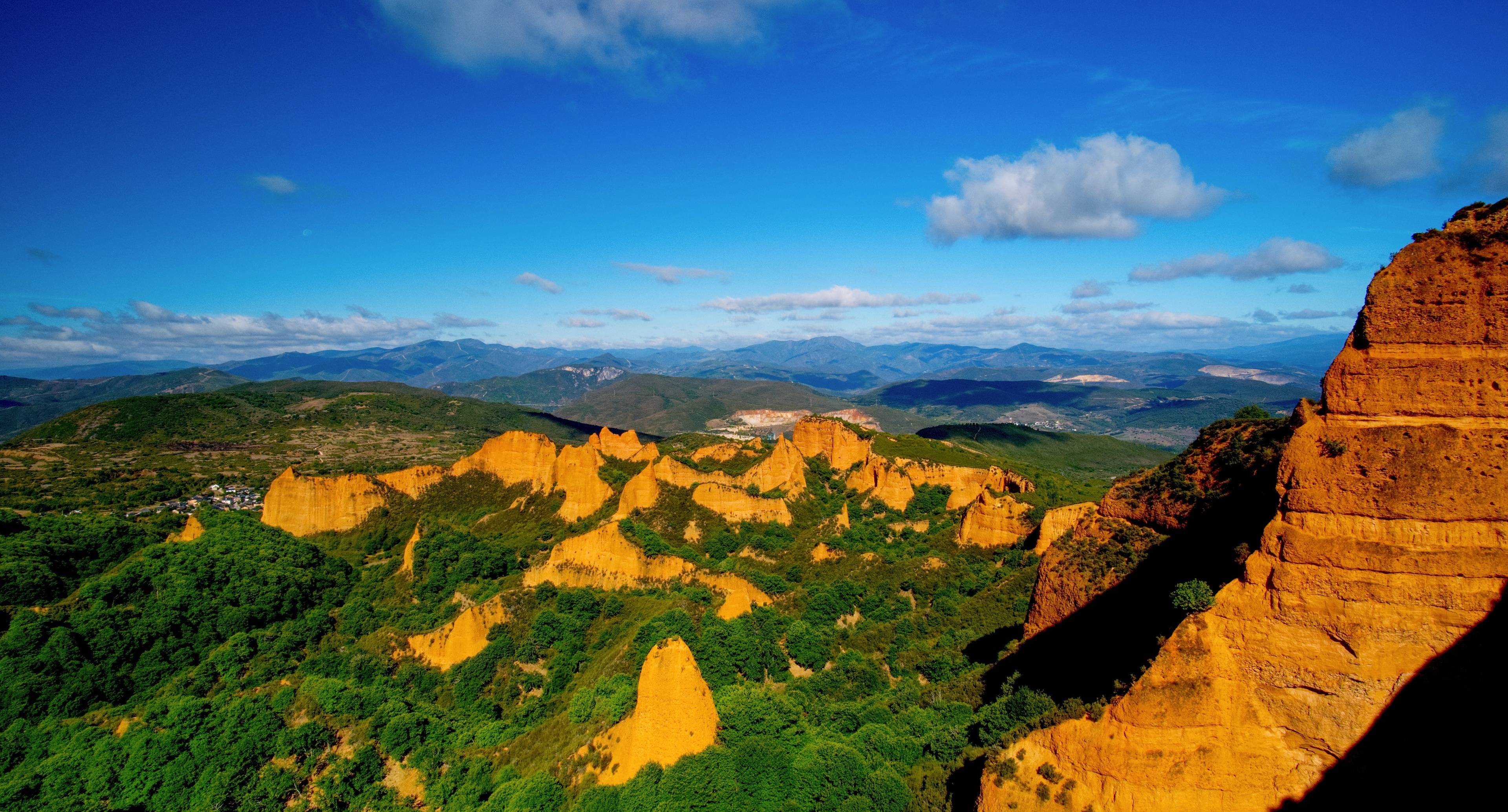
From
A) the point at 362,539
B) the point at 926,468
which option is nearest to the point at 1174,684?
the point at 926,468

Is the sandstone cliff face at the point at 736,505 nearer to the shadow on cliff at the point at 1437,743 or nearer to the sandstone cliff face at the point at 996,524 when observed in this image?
the sandstone cliff face at the point at 996,524

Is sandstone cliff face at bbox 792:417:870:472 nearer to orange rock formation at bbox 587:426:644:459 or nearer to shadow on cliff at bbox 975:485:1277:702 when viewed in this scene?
orange rock formation at bbox 587:426:644:459

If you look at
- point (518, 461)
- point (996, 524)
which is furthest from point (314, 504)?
point (996, 524)

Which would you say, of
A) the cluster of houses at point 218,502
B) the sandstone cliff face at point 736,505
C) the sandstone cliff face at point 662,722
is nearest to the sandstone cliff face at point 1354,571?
the sandstone cliff face at point 662,722

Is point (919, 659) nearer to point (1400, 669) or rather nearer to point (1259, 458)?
point (1259, 458)

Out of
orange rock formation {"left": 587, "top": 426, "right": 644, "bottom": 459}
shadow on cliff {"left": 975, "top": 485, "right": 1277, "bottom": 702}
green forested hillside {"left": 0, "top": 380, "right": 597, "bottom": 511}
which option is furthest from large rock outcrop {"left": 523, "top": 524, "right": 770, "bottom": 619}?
green forested hillside {"left": 0, "top": 380, "right": 597, "bottom": 511}

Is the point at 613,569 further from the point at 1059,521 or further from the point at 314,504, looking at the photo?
the point at 314,504
